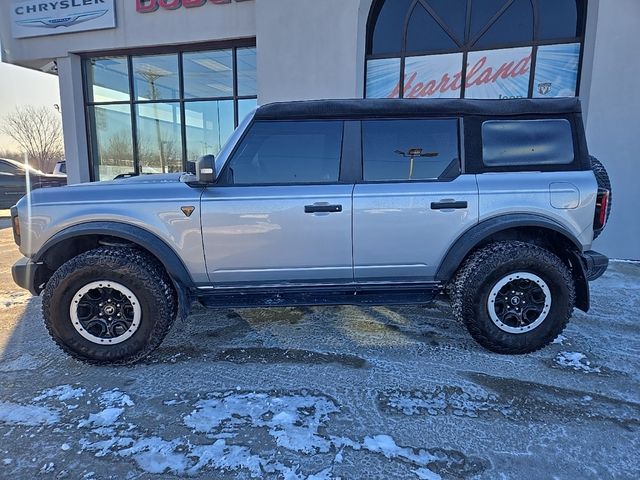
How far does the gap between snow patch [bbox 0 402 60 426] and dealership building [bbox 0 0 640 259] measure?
20.7 ft

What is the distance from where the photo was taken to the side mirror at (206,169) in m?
2.79

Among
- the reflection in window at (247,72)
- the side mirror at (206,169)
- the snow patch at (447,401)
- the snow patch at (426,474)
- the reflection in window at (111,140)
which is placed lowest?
the snow patch at (426,474)

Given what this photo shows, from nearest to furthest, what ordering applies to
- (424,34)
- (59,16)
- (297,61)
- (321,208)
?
(321,208) < (424,34) < (297,61) < (59,16)

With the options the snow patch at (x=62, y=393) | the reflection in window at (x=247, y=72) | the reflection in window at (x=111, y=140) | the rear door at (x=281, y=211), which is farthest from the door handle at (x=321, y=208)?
the reflection in window at (x=111, y=140)

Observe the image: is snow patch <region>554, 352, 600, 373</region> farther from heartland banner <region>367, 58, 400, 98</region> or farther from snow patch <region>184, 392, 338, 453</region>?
heartland banner <region>367, 58, 400, 98</region>

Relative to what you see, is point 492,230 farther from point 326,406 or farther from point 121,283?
point 121,283

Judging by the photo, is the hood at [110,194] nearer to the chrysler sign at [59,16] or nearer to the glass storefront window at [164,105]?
the glass storefront window at [164,105]

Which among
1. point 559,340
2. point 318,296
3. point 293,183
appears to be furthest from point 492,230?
point 293,183

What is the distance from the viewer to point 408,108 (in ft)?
9.97

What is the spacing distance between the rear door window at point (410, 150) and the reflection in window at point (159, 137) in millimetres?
7904

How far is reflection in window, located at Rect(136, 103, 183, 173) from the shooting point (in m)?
9.73

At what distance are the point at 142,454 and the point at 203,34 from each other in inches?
337

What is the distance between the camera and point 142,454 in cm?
199

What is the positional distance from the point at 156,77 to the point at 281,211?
8.60 metres
